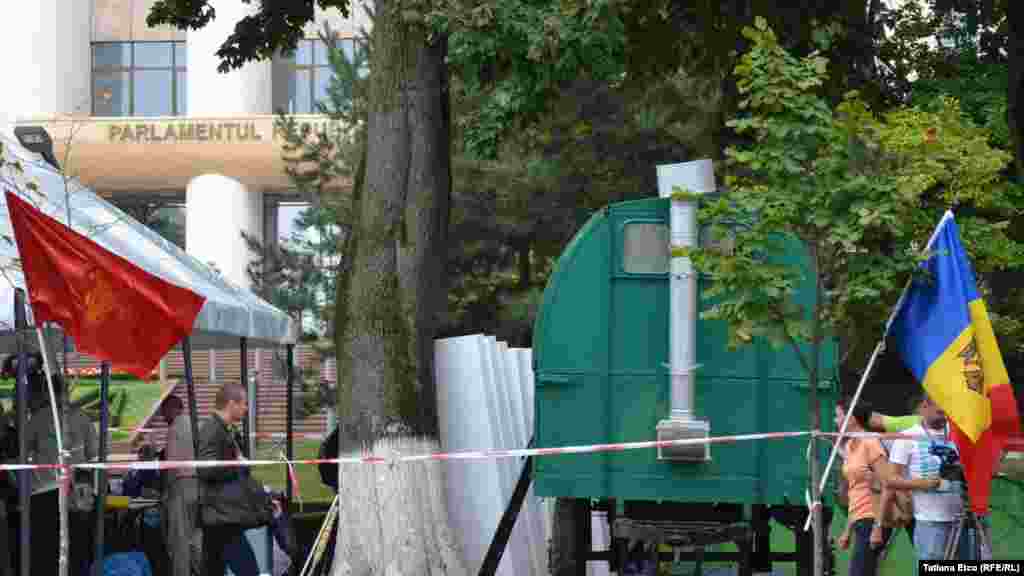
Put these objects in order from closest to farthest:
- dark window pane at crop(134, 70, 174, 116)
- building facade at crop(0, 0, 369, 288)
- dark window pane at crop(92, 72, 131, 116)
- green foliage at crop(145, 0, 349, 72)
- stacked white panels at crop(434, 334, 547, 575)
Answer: stacked white panels at crop(434, 334, 547, 575), green foliage at crop(145, 0, 349, 72), building facade at crop(0, 0, 369, 288), dark window pane at crop(92, 72, 131, 116), dark window pane at crop(134, 70, 174, 116)

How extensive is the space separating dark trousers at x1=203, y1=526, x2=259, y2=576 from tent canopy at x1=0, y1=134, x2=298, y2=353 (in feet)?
6.08

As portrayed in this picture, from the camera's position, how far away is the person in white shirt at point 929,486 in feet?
37.0

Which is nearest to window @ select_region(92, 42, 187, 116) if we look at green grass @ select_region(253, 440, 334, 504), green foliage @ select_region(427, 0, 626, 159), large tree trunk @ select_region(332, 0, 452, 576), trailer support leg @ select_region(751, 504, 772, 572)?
green grass @ select_region(253, 440, 334, 504)

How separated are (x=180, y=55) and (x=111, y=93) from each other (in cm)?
275

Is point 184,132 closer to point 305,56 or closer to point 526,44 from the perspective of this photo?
point 305,56

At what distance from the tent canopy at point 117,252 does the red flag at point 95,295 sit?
1.56 m

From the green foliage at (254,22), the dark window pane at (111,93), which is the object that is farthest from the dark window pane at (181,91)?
the green foliage at (254,22)

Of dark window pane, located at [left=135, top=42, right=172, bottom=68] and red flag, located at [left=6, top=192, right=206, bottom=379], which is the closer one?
red flag, located at [left=6, top=192, right=206, bottom=379]

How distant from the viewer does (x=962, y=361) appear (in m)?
9.17

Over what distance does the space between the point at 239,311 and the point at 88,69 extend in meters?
47.8

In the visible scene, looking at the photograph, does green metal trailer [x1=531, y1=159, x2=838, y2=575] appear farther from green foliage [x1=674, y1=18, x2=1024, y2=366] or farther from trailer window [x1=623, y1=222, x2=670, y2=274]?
green foliage [x1=674, y1=18, x2=1024, y2=366]

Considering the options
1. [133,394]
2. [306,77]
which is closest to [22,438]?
[133,394]

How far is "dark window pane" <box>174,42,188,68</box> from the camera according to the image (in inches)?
2436

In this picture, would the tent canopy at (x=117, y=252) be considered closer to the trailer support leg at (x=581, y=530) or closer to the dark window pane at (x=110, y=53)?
the trailer support leg at (x=581, y=530)
